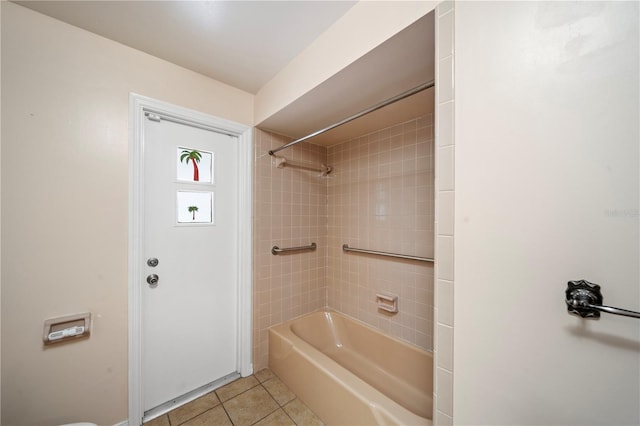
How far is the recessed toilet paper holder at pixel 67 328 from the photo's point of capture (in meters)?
1.14

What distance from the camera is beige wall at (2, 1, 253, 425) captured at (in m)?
1.07

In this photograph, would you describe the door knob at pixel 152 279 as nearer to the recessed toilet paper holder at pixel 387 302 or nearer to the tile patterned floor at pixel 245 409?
the tile patterned floor at pixel 245 409

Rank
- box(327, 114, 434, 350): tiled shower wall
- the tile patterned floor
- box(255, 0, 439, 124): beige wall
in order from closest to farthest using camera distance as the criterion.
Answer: box(255, 0, 439, 124): beige wall
the tile patterned floor
box(327, 114, 434, 350): tiled shower wall

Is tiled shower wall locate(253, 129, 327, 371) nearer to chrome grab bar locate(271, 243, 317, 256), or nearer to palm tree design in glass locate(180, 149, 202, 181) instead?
chrome grab bar locate(271, 243, 317, 256)

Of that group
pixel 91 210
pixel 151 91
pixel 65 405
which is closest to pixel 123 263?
pixel 91 210

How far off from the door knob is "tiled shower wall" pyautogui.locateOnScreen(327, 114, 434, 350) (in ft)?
4.92

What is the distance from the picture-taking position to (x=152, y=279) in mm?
1480

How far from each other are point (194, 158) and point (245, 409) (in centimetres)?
177

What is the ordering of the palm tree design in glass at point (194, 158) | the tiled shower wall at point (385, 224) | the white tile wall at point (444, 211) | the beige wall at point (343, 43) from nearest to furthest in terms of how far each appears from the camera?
the white tile wall at point (444, 211)
the beige wall at point (343, 43)
the palm tree design in glass at point (194, 158)
the tiled shower wall at point (385, 224)

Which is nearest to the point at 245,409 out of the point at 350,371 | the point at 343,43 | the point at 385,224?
the point at 350,371

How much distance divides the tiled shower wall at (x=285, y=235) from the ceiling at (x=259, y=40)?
55 centimetres

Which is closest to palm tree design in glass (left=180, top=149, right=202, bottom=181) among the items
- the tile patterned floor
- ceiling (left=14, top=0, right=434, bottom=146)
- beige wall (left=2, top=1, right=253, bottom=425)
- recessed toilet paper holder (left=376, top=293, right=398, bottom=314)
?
beige wall (left=2, top=1, right=253, bottom=425)

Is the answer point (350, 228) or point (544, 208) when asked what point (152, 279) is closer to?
point (350, 228)

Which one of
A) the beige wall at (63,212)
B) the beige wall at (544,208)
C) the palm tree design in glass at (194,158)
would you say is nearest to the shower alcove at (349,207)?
the palm tree design in glass at (194,158)
